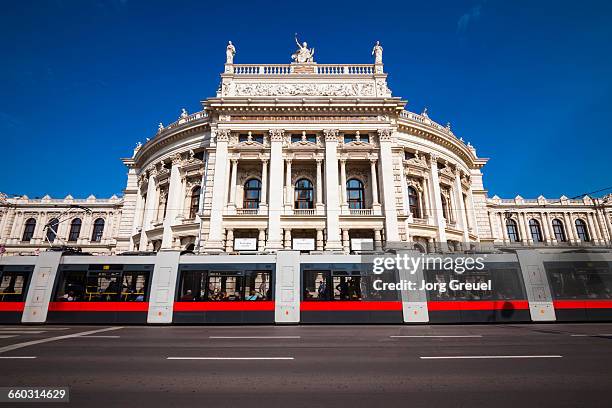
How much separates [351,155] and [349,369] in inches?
861

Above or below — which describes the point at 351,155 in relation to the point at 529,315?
above

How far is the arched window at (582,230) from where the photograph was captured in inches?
1867

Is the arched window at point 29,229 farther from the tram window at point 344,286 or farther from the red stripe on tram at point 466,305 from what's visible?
the red stripe on tram at point 466,305

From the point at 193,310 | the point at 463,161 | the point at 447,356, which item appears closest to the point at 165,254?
the point at 193,310

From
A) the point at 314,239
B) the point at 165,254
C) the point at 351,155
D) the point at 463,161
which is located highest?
the point at 463,161

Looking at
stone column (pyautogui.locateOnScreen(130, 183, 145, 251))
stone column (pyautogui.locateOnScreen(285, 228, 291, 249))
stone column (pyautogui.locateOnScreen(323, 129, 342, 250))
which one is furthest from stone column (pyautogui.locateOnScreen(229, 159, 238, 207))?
stone column (pyautogui.locateOnScreen(130, 183, 145, 251))

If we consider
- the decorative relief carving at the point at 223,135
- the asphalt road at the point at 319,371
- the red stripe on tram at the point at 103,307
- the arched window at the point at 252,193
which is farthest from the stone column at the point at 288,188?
the asphalt road at the point at 319,371

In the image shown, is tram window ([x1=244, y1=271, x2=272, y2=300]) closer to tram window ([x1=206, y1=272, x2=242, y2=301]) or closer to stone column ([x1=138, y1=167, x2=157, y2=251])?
tram window ([x1=206, y1=272, x2=242, y2=301])

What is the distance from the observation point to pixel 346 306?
13.9 meters

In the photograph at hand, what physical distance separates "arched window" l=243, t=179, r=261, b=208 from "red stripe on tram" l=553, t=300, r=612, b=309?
66.0 feet

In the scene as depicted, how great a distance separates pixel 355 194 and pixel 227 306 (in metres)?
15.9

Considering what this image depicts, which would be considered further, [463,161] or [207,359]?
[463,161]

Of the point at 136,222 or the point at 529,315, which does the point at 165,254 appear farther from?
the point at 136,222

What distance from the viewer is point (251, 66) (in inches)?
1126
